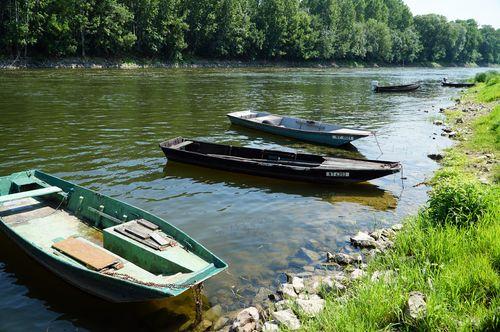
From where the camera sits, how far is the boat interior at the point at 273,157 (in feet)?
52.7

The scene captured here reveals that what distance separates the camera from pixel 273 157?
57.2 ft

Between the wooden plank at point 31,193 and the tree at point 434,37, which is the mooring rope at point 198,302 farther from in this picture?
the tree at point 434,37

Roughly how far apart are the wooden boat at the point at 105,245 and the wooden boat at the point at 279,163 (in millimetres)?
6316

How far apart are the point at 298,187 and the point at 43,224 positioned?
8890 mm

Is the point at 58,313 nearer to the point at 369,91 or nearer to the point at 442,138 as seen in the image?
the point at 442,138

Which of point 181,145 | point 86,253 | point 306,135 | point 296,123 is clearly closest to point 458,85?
point 296,123

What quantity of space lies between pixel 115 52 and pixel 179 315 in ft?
237

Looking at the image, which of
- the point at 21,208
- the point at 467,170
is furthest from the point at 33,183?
the point at 467,170

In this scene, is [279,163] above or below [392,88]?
below

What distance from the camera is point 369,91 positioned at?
5050 cm

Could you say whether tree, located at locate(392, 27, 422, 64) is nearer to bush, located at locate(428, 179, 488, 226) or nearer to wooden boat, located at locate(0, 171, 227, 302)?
bush, located at locate(428, 179, 488, 226)

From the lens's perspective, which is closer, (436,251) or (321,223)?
(436,251)

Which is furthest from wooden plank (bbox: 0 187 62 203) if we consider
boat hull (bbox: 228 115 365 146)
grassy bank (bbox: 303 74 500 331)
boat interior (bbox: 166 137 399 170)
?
boat hull (bbox: 228 115 365 146)

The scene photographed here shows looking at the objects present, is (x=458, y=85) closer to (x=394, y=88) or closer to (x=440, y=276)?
(x=394, y=88)
